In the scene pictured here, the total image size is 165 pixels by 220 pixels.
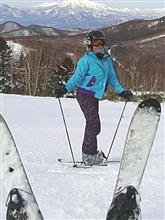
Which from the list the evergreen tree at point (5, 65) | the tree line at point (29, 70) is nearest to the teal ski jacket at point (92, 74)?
the tree line at point (29, 70)

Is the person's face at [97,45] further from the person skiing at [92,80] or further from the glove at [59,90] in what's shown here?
the glove at [59,90]

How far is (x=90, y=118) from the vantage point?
15.8 ft

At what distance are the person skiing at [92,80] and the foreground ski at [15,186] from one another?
6.40 feet

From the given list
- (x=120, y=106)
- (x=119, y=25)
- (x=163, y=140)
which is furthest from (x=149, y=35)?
(x=163, y=140)

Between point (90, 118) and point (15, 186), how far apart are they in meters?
2.30

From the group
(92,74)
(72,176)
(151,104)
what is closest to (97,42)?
(92,74)

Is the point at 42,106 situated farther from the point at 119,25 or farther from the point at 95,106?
the point at 119,25

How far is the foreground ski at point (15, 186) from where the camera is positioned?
7.81 ft

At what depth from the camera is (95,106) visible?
4.79 metres

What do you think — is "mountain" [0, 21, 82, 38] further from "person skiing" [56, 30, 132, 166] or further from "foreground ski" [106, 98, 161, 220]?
"foreground ski" [106, 98, 161, 220]

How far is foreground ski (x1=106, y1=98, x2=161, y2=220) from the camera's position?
249 centimetres

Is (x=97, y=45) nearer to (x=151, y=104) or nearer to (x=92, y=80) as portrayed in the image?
(x=92, y=80)

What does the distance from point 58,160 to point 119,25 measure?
83.1m

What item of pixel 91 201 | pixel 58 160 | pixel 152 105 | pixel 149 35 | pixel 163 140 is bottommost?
pixel 149 35
